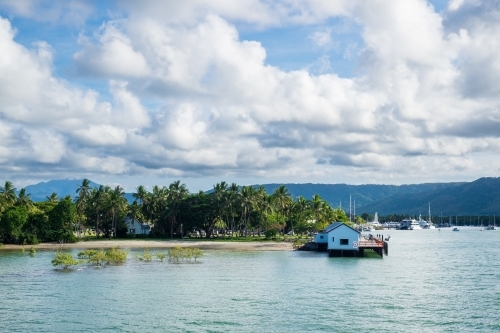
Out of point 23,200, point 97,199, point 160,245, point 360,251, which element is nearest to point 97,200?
point 97,199

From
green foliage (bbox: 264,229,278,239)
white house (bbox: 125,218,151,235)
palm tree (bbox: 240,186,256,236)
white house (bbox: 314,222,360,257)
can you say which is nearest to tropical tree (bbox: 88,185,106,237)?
white house (bbox: 125,218,151,235)

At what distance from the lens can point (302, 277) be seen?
199ft

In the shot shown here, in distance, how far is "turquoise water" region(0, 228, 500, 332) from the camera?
37500 mm

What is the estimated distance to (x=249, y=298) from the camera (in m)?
46.8

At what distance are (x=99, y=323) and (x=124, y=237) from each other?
96.2m

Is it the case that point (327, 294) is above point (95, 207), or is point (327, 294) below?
below

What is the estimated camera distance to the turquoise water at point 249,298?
37.5 meters

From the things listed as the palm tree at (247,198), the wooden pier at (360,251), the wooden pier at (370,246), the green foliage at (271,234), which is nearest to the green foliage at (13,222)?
the palm tree at (247,198)

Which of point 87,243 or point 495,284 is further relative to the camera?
point 87,243

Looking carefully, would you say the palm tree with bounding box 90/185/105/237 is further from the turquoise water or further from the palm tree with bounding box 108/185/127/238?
the turquoise water

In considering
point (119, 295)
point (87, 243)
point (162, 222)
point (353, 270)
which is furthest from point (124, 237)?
point (119, 295)

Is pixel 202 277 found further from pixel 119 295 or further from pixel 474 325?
pixel 474 325

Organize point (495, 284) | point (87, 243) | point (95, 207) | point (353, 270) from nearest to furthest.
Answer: point (495, 284)
point (353, 270)
point (87, 243)
point (95, 207)

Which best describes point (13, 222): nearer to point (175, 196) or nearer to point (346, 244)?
point (175, 196)
